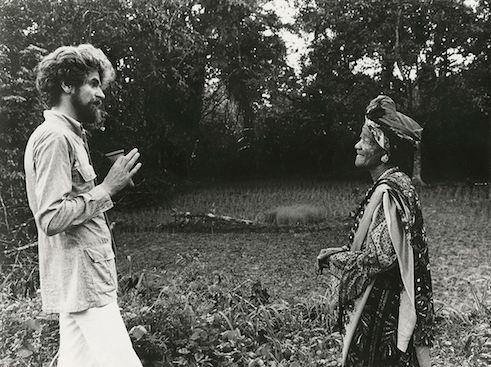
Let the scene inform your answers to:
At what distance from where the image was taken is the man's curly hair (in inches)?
80.7

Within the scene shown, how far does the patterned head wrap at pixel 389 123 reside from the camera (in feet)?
7.30

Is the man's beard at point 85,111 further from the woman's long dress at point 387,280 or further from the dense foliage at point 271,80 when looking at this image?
the dense foliage at point 271,80

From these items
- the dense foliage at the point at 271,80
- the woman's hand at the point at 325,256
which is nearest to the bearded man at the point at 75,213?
the woman's hand at the point at 325,256

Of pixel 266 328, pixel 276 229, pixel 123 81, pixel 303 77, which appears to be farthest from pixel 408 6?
pixel 266 328

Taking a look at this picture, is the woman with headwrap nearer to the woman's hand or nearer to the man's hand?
the woman's hand

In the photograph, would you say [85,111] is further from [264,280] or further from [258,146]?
[258,146]

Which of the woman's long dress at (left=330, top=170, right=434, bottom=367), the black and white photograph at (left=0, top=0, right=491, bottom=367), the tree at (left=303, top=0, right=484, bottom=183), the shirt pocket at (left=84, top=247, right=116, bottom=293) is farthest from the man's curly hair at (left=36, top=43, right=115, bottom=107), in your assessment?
the tree at (left=303, top=0, right=484, bottom=183)

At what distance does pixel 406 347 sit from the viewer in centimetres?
216

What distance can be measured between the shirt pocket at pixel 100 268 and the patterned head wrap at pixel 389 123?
123 cm

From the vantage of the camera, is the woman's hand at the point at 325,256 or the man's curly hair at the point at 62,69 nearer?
the man's curly hair at the point at 62,69

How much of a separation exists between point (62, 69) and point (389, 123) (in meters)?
1.35

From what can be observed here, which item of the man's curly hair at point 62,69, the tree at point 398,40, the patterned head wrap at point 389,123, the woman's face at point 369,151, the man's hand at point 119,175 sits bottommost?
the man's hand at point 119,175

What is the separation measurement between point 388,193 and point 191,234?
5.21 m

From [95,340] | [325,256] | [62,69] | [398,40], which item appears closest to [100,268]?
[95,340]
